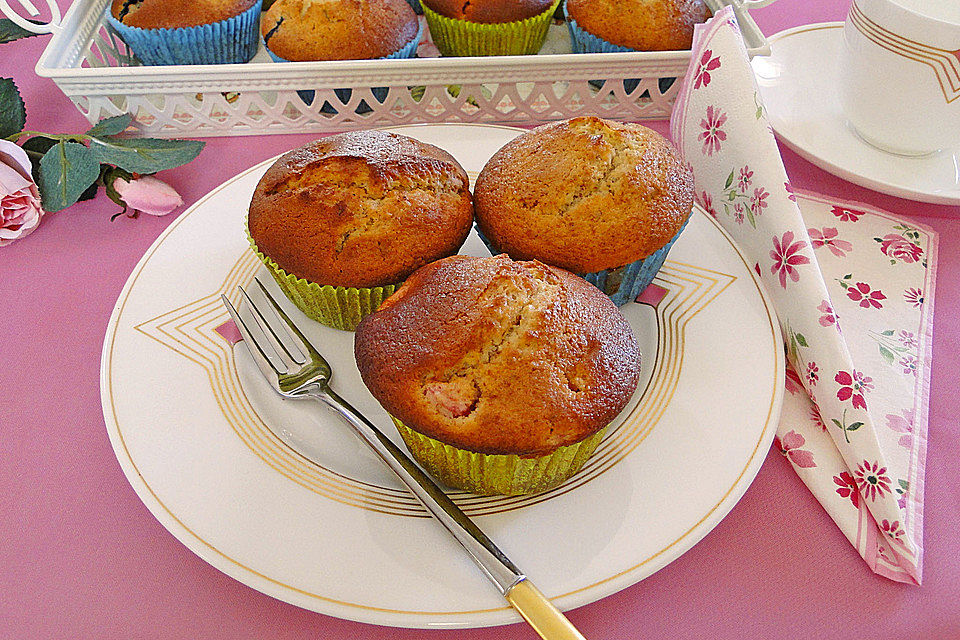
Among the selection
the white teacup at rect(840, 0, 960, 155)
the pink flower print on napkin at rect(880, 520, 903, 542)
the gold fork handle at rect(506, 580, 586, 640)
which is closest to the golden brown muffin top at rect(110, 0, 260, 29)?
the white teacup at rect(840, 0, 960, 155)

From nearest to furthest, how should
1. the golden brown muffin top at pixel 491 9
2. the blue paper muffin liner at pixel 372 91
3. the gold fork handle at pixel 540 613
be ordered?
the gold fork handle at pixel 540 613
the blue paper muffin liner at pixel 372 91
the golden brown muffin top at pixel 491 9

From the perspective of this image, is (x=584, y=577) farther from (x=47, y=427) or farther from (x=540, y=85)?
(x=540, y=85)

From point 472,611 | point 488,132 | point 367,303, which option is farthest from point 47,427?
point 488,132

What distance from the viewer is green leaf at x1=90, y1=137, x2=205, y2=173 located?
1.52 metres

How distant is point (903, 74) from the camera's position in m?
1.39

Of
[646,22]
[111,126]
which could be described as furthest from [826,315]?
[111,126]

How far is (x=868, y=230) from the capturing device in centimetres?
147

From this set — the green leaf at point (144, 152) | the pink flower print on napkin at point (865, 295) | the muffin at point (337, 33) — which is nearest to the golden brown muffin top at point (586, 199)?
the pink flower print on napkin at point (865, 295)

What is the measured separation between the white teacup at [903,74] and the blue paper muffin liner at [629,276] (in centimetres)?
55

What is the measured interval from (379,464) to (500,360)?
0.99 ft

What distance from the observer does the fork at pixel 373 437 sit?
33.0 inches

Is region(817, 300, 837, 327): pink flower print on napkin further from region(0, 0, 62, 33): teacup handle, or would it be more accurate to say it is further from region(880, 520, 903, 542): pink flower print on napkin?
region(0, 0, 62, 33): teacup handle

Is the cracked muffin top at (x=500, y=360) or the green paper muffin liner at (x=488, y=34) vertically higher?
the green paper muffin liner at (x=488, y=34)

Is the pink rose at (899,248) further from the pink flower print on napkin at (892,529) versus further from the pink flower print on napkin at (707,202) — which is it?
the pink flower print on napkin at (892,529)
